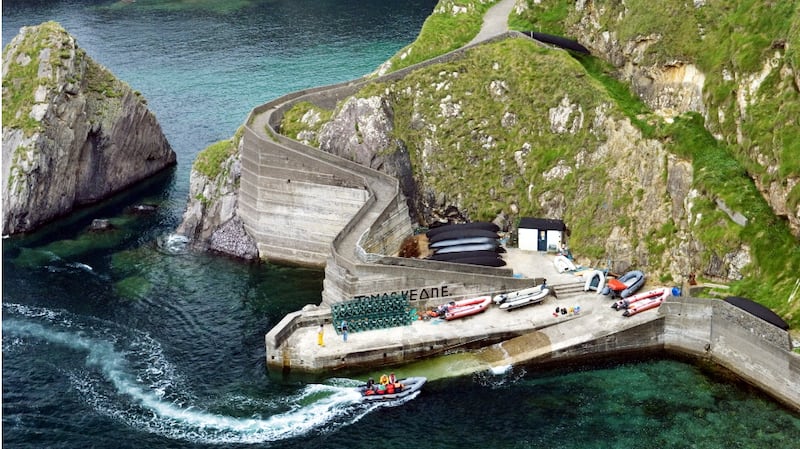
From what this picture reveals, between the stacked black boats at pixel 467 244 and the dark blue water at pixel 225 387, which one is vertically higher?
the stacked black boats at pixel 467 244

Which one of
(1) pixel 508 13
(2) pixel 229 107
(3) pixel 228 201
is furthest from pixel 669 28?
(2) pixel 229 107

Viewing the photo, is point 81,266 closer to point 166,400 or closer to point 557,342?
point 166,400

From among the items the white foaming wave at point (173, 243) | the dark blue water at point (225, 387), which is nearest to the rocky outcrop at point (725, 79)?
the dark blue water at point (225, 387)

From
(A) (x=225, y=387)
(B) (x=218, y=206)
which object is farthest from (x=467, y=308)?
(B) (x=218, y=206)

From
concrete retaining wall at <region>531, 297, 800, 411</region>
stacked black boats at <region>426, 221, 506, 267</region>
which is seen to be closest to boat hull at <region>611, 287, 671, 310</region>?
concrete retaining wall at <region>531, 297, 800, 411</region>

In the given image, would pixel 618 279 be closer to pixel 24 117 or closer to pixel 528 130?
pixel 528 130

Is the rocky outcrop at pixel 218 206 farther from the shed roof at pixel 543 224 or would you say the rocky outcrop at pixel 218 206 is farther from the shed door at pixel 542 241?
the shed door at pixel 542 241
